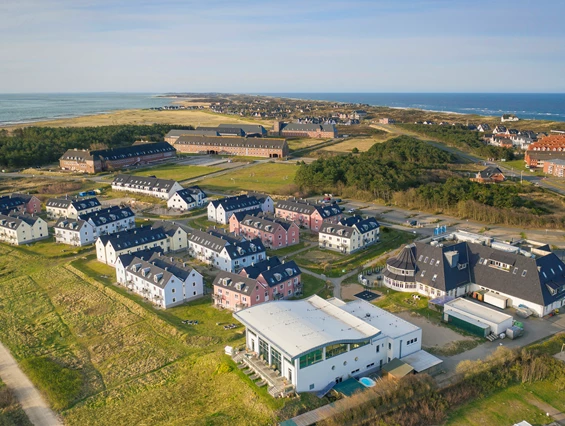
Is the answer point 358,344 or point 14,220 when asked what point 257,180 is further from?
point 358,344

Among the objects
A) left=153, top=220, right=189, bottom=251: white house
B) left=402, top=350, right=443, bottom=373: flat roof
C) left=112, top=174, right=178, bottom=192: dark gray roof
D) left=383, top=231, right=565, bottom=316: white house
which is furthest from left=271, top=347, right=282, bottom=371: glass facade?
left=112, top=174, right=178, bottom=192: dark gray roof

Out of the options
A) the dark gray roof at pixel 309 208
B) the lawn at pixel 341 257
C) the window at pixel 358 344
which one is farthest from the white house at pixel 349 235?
the window at pixel 358 344

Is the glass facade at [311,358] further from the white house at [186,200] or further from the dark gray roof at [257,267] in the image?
the white house at [186,200]

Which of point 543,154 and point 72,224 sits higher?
point 543,154

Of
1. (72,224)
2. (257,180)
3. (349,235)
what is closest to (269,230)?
(349,235)

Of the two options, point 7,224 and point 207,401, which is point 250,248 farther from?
point 7,224

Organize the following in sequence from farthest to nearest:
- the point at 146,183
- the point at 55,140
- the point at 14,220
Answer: the point at 55,140, the point at 146,183, the point at 14,220

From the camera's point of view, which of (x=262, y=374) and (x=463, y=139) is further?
(x=463, y=139)

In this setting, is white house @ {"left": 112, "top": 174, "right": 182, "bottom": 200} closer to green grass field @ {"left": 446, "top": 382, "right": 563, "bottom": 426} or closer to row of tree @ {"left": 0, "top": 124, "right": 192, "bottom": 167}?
row of tree @ {"left": 0, "top": 124, "right": 192, "bottom": 167}
